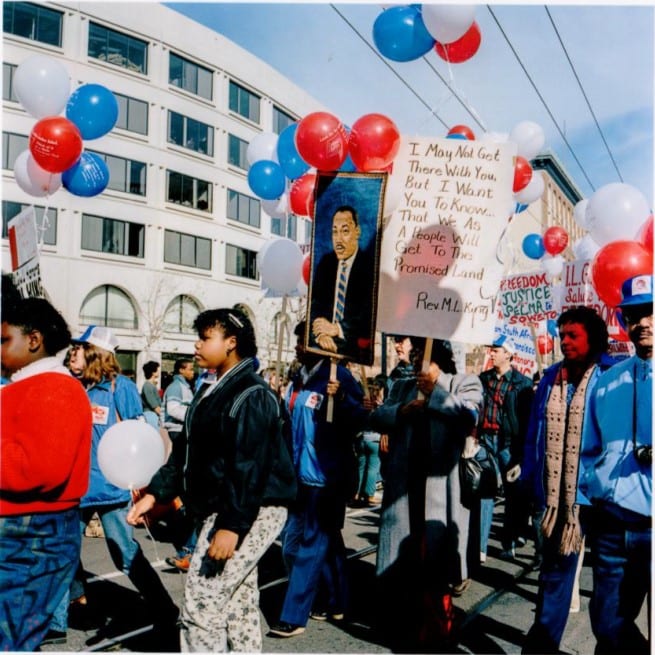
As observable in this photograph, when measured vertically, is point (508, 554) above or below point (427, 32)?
below

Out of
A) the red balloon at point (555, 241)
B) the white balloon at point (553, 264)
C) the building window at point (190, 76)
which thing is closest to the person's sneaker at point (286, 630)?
the white balloon at point (553, 264)

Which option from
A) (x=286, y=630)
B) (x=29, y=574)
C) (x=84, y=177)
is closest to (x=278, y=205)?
(x=84, y=177)

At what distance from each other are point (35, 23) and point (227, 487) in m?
31.9

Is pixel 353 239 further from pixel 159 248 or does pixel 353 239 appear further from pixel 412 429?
pixel 159 248

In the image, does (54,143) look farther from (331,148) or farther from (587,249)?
(587,249)

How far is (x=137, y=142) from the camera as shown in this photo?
3319 cm

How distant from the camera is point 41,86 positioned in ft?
22.5

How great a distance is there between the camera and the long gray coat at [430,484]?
4332 millimetres

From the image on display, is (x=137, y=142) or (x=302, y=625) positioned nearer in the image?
(x=302, y=625)

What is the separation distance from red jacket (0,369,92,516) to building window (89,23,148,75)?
104ft

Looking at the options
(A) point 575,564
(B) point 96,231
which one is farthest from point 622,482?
(B) point 96,231

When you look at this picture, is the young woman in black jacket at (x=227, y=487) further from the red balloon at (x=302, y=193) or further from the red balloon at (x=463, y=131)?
the red balloon at (x=463, y=131)

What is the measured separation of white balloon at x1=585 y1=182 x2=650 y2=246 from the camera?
5441mm

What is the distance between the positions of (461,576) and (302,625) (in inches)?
43.2
